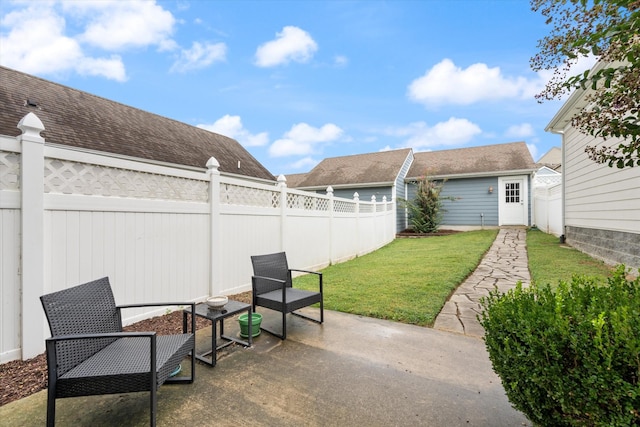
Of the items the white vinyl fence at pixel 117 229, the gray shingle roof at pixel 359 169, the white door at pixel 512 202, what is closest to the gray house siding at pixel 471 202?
the white door at pixel 512 202

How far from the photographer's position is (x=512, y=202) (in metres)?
14.7

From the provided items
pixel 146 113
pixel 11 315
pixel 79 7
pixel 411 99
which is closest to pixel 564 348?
pixel 11 315

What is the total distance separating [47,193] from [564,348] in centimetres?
437

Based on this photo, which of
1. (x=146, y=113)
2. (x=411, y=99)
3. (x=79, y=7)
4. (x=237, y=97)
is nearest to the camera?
(x=79, y=7)

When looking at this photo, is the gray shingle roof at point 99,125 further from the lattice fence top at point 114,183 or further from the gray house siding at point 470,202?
the gray house siding at point 470,202

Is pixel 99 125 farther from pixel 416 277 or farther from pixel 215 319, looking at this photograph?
pixel 416 277

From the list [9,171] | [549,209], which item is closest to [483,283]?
[9,171]

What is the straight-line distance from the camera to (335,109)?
642 inches

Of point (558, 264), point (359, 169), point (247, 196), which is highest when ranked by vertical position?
point (359, 169)

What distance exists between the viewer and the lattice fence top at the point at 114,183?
312 centimetres

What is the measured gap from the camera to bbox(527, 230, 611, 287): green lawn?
5.73 m

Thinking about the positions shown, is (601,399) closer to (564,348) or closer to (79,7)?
(564,348)

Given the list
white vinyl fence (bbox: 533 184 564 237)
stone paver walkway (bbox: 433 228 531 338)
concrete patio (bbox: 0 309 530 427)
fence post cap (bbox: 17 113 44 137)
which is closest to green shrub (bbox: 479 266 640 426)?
concrete patio (bbox: 0 309 530 427)

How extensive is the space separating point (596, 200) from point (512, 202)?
770 cm
